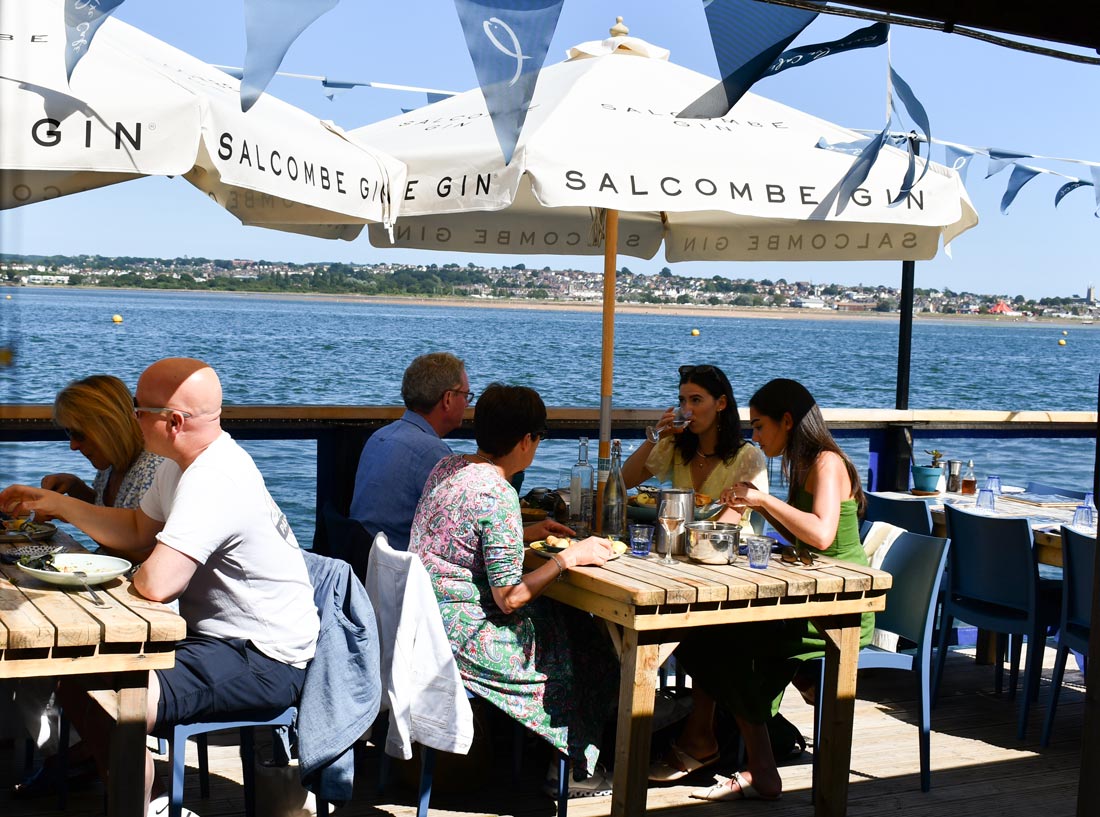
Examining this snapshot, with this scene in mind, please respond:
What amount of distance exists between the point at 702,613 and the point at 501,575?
54cm

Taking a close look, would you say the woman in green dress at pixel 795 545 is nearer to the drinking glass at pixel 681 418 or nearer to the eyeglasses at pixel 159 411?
the drinking glass at pixel 681 418

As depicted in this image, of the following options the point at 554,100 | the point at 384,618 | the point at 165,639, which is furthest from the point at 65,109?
the point at 554,100

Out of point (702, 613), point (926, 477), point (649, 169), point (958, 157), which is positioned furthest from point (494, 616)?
point (958, 157)

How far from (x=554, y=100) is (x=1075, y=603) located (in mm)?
2513

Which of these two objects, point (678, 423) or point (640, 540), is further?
point (678, 423)

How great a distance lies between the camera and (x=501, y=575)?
121 inches

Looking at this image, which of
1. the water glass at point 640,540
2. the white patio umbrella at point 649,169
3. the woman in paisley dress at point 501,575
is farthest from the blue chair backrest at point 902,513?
the woman in paisley dress at point 501,575

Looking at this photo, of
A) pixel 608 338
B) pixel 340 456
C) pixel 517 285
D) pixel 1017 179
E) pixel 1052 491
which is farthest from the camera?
pixel 517 285

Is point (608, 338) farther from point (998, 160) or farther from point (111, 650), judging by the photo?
point (998, 160)

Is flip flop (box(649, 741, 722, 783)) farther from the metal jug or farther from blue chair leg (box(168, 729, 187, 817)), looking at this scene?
blue chair leg (box(168, 729, 187, 817))

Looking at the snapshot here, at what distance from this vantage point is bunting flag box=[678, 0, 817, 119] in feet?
8.93

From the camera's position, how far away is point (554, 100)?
392cm

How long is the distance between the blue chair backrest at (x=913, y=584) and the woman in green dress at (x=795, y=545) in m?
0.21

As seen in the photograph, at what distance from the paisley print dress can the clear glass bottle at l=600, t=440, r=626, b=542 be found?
438mm
